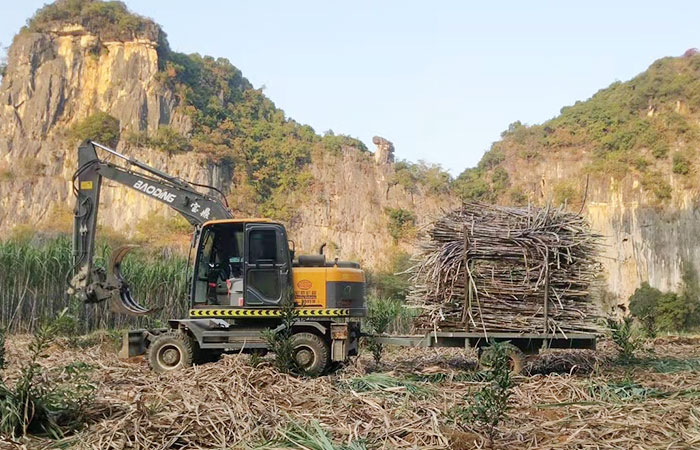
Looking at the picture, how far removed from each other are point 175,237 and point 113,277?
37.7 m

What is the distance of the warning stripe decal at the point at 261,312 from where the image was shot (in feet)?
35.4

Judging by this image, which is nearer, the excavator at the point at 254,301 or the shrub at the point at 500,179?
the excavator at the point at 254,301

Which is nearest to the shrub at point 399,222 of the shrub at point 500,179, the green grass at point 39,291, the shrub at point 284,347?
the shrub at point 500,179

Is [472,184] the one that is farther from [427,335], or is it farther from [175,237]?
[427,335]

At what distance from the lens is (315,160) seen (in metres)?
62.0

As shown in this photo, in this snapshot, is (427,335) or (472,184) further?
(472,184)

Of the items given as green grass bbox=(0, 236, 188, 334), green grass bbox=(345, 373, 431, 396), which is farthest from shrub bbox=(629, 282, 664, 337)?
green grass bbox=(345, 373, 431, 396)

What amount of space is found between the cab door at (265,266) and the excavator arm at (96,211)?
62.3 inches

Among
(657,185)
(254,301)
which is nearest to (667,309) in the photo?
(657,185)

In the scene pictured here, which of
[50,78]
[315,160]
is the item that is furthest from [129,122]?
[315,160]

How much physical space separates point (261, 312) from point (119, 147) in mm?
46497

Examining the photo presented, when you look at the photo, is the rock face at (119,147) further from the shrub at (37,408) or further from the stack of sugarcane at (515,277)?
the shrub at (37,408)

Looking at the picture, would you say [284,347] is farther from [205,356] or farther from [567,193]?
[567,193]

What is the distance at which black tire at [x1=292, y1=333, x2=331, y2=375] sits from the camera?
1060 cm
